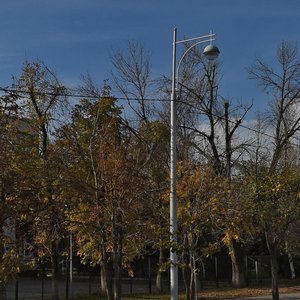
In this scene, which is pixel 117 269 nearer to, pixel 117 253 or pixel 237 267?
pixel 117 253

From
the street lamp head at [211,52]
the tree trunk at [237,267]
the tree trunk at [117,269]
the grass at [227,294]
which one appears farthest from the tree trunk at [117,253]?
the tree trunk at [237,267]

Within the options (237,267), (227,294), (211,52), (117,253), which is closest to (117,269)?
(117,253)

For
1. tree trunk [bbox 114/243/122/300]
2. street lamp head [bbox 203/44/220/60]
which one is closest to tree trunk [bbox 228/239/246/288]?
street lamp head [bbox 203/44/220/60]

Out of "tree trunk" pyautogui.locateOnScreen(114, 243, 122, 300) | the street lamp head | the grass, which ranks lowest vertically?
the grass

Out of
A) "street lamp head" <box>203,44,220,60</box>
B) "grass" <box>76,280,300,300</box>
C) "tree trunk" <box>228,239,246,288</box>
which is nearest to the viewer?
"street lamp head" <box>203,44,220,60</box>

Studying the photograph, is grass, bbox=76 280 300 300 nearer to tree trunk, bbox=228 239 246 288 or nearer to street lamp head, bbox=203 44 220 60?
tree trunk, bbox=228 239 246 288

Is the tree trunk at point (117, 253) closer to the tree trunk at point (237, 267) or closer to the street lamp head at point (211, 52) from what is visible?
the street lamp head at point (211, 52)

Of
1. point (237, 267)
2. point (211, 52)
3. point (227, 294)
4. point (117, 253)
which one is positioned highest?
point (211, 52)

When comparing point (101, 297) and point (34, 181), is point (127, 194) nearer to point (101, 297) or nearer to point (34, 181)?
point (34, 181)

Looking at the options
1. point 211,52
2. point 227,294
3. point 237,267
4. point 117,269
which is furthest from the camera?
point 237,267

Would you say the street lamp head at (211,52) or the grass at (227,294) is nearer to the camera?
the street lamp head at (211,52)

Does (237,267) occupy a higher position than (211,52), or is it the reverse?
(211,52)

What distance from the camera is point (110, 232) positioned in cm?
1329

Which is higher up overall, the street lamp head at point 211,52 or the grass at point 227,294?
the street lamp head at point 211,52
